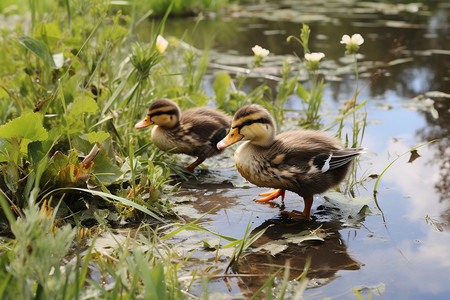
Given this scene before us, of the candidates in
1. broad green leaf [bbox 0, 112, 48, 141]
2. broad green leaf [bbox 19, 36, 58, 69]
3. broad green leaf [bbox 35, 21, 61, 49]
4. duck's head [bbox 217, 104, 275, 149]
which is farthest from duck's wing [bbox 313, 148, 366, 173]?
broad green leaf [bbox 35, 21, 61, 49]

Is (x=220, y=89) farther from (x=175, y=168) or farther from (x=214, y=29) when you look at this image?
(x=214, y=29)

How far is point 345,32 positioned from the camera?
8922 millimetres

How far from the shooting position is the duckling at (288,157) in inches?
134

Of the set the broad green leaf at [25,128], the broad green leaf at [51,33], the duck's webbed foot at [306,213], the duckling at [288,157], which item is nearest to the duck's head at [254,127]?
the duckling at [288,157]

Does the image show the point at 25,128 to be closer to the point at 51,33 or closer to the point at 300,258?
the point at 300,258

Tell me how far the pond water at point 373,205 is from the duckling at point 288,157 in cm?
22

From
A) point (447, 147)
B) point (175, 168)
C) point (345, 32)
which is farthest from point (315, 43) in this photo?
point (175, 168)

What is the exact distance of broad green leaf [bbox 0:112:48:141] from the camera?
119 inches

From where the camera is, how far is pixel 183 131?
14.0 ft

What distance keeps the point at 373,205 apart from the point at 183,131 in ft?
5.21

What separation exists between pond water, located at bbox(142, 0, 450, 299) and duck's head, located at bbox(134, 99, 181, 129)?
0.50m

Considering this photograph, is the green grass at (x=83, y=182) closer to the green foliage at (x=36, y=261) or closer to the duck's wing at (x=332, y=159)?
the green foliage at (x=36, y=261)

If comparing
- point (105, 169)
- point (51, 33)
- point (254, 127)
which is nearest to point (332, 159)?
point (254, 127)

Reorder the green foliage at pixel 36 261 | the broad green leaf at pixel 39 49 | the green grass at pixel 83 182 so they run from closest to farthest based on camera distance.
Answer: the green foliage at pixel 36 261 < the green grass at pixel 83 182 < the broad green leaf at pixel 39 49
